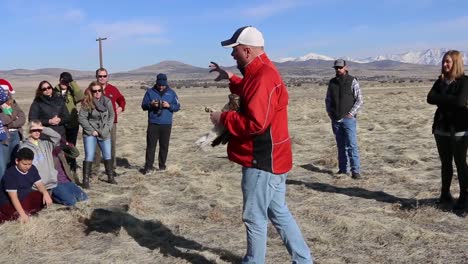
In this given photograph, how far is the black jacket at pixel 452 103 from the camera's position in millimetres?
5527

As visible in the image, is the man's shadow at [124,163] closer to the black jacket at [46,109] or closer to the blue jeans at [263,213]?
the black jacket at [46,109]

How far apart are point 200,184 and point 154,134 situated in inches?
54.7

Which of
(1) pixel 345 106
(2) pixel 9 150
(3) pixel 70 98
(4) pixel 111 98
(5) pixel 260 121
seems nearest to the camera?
(5) pixel 260 121

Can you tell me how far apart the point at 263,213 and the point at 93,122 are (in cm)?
485

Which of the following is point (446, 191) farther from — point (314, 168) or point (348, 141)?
point (314, 168)

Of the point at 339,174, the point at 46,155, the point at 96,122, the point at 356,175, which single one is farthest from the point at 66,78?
the point at 356,175

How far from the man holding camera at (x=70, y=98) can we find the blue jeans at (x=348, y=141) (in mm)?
4198

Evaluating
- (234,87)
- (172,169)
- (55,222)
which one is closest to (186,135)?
(172,169)

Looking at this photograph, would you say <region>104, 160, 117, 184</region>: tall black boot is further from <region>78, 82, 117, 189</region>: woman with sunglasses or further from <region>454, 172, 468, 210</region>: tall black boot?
<region>454, 172, 468, 210</region>: tall black boot

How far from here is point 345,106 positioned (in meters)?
7.82

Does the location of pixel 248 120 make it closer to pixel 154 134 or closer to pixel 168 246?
pixel 168 246

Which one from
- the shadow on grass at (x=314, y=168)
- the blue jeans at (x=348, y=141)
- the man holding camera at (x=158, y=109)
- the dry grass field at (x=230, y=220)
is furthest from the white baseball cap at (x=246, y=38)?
the shadow on grass at (x=314, y=168)

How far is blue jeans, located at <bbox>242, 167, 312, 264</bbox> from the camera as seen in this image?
365 centimetres

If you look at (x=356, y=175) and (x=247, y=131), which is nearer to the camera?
(x=247, y=131)
